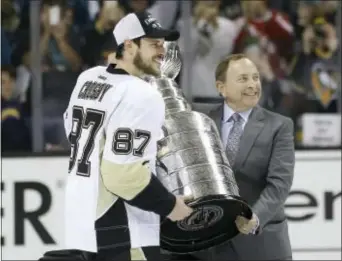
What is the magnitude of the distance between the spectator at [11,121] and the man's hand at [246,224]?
2.71 metres

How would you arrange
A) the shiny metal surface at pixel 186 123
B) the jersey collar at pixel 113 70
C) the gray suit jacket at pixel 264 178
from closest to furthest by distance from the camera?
the jersey collar at pixel 113 70
the shiny metal surface at pixel 186 123
the gray suit jacket at pixel 264 178

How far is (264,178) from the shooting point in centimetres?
396

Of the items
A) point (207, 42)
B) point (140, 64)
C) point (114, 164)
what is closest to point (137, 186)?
point (114, 164)

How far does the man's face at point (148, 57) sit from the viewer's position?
326 cm

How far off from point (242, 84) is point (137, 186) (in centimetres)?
91

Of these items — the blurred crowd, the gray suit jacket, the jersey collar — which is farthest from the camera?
the blurred crowd

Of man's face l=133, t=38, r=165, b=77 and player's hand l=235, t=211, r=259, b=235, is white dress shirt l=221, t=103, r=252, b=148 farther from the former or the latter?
man's face l=133, t=38, r=165, b=77

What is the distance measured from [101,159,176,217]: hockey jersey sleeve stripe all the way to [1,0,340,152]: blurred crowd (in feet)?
9.53

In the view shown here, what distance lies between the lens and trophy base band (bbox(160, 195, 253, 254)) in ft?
11.0

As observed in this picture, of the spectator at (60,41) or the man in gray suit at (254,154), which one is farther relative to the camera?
the spectator at (60,41)

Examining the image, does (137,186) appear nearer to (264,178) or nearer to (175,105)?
(175,105)

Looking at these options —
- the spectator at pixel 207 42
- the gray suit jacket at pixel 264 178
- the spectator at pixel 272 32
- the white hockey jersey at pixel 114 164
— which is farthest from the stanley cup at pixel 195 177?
the spectator at pixel 272 32

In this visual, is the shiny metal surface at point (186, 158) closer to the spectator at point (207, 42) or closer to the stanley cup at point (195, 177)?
the stanley cup at point (195, 177)

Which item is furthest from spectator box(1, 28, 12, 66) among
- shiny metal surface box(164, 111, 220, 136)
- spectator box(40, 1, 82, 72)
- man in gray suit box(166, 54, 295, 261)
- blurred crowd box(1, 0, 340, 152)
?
shiny metal surface box(164, 111, 220, 136)
